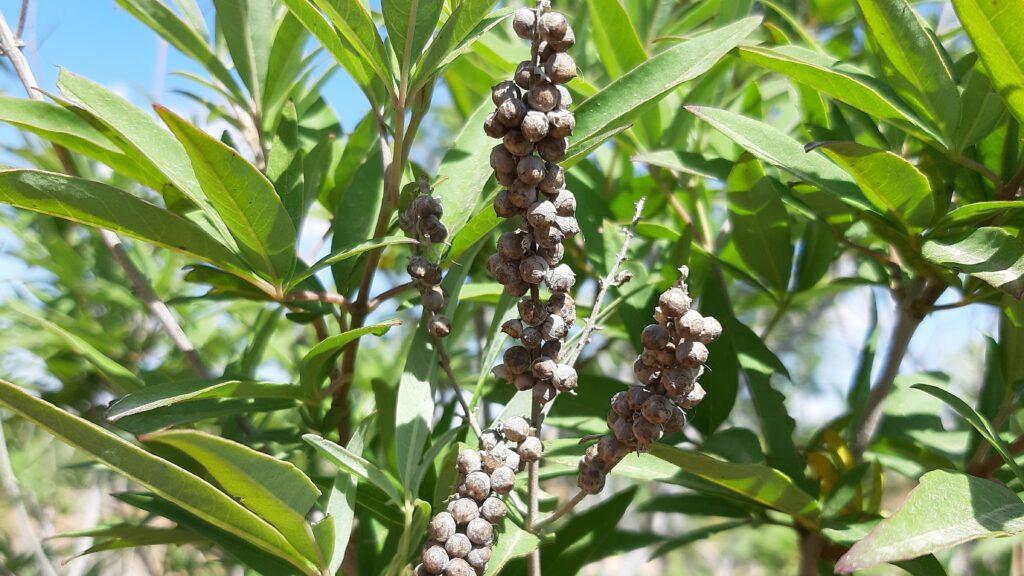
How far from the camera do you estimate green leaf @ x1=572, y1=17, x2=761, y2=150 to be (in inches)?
30.7

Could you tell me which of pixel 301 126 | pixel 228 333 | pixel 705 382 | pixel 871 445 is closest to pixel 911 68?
pixel 705 382

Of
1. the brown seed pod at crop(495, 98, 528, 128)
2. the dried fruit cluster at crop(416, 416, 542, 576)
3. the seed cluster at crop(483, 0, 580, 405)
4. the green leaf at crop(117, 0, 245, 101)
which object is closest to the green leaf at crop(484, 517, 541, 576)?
the dried fruit cluster at crop(416, 416, 542, 576)

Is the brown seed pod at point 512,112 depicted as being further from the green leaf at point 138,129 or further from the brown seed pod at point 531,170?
the green leaf at point 138,129

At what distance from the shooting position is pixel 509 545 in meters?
0.73

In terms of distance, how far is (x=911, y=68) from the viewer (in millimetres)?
824

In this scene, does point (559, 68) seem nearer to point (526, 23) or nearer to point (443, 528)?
point (526, 23)

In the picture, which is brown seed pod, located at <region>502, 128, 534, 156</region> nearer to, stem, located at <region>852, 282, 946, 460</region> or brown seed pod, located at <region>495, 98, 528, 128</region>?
brown seed pod, located at <region>495, 98, 528, 128</region>

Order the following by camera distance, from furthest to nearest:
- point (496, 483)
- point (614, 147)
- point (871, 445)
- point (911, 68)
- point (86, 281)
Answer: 1. point (86, 281)
2. point (614, 147)
3. point (871, 445)
4. point (911, 68)
5. point (496, 483)

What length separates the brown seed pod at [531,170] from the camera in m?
0.62

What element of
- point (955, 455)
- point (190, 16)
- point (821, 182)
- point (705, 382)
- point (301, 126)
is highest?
point (190, 16)

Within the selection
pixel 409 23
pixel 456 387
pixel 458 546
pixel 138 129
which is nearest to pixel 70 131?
pixel 138 129

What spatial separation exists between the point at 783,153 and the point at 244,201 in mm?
528

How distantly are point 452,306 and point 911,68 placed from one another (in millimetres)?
515

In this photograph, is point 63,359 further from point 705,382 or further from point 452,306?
point 705,382
